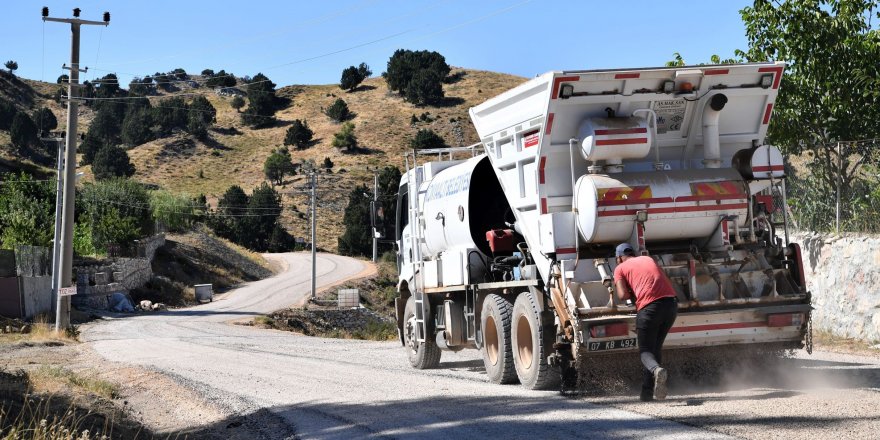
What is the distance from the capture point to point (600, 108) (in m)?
10.9

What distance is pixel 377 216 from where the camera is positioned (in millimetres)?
17641

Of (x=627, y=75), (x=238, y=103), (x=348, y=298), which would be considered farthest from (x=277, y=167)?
(x=627, y=75)

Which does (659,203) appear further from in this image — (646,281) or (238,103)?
(238,103)

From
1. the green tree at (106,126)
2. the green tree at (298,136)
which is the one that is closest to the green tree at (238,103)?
the green tree at (106,126)

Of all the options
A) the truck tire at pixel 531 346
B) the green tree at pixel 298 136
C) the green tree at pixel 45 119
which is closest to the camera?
the truck tire at pixel 531 346

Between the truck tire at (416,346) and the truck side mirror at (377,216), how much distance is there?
5.21 ft

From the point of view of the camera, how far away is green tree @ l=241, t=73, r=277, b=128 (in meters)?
121

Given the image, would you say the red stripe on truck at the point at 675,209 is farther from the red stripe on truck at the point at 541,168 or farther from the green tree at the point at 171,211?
the green tree at the point at 171,211

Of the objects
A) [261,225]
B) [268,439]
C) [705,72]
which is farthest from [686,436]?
[261,225]

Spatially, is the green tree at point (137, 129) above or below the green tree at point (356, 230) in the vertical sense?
above

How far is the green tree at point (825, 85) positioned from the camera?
17.5 meters

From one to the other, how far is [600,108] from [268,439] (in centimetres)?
500

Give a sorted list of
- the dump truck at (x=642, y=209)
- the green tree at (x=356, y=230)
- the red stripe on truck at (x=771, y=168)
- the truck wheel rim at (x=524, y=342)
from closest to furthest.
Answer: the dump truck at (x=642, y=209)
the red stripe on truck at (x=771, y=168)
the truck wheel rim at (x=524, y=342)
the green tree at (x=356, y=230)

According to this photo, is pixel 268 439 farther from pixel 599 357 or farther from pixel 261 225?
pixel 261 225
